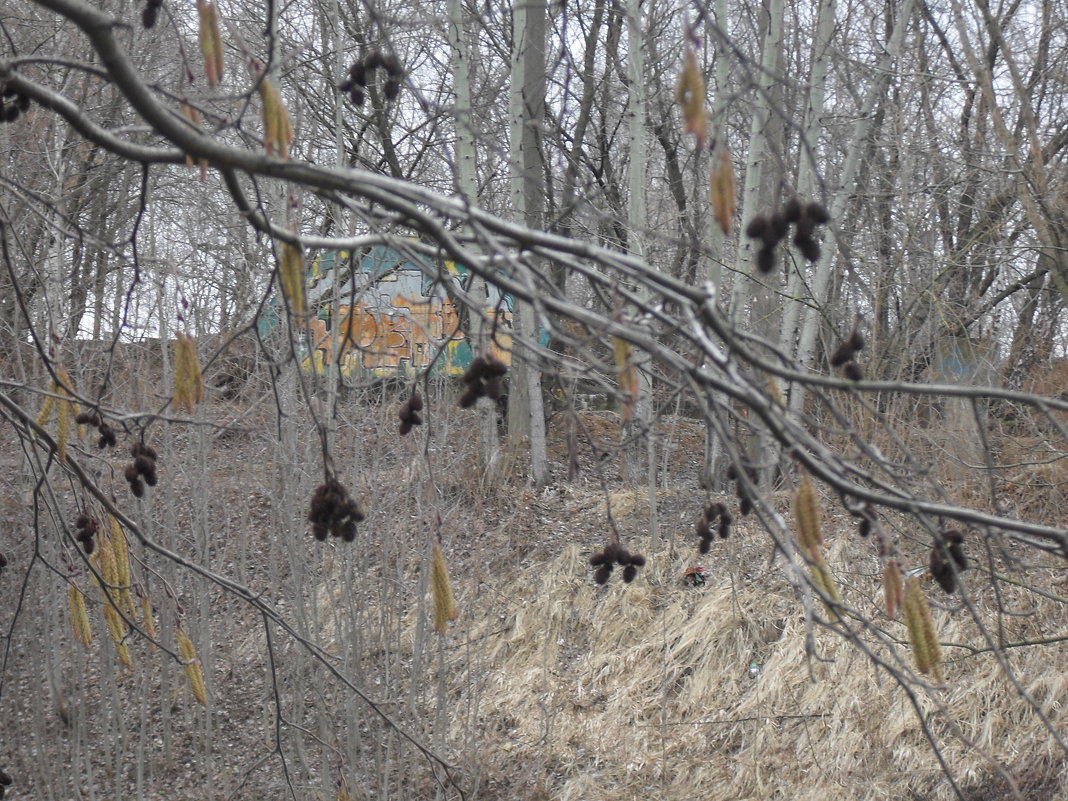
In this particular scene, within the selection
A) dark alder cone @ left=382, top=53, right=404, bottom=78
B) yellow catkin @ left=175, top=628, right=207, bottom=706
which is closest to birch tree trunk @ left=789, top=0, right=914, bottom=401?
yellow catkin @ left=175, top=628, right=207, bottom=706

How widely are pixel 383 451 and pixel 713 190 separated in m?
4.67

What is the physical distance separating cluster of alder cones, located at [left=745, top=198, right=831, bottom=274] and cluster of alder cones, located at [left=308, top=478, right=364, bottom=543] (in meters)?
0.83

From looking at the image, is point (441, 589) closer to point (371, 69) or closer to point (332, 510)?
point (332, 510)

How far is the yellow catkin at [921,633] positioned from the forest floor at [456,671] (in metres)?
3.82

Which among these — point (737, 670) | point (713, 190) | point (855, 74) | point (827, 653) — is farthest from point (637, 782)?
point (855, 74)

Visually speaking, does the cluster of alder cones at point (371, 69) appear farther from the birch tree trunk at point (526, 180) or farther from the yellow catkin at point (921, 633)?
the birch tree trunk at point (526, 180)

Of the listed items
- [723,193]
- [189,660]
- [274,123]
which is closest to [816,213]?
[723,193]

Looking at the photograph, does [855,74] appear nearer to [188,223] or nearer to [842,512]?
[842,512]

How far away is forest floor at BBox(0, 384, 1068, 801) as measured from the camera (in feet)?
17.6

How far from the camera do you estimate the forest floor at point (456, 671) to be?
538 cm

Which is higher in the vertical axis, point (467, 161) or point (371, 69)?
point (467, 161)

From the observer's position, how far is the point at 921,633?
1353 millimetres

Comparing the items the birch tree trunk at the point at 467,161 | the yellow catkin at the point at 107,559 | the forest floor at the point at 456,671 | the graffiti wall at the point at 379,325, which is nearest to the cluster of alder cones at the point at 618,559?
the graffiti wall at the point at 379,325

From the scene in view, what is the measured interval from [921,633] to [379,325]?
148 inches
